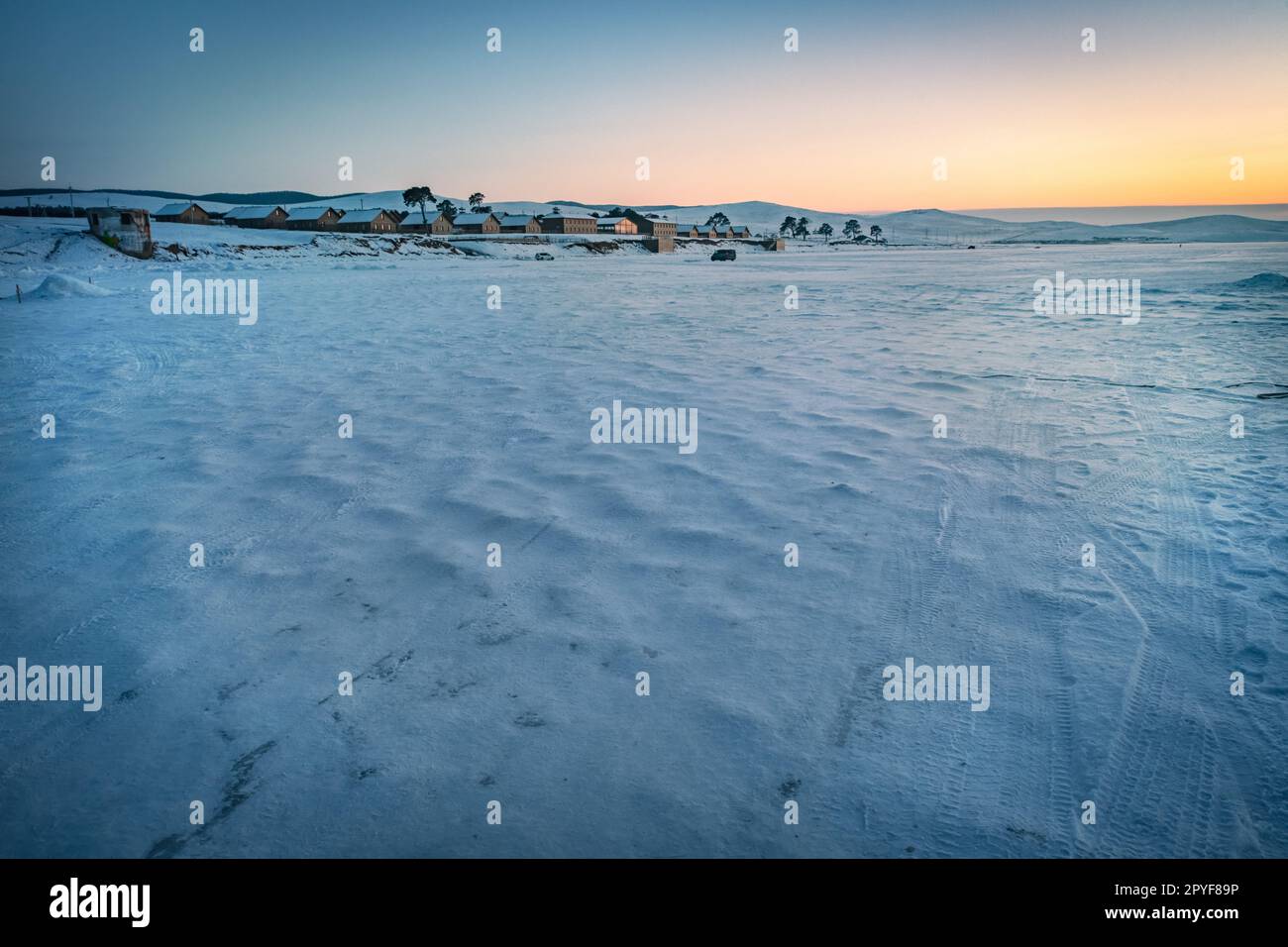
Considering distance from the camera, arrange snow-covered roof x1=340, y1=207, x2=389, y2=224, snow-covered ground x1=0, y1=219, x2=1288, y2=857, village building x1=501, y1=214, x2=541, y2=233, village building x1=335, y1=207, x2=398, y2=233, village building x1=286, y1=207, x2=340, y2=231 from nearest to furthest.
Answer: snow-covered ground x1=0, y1=219, x2=1288, y2=857 < village building x1=286, y1=207, x2=340, y2=231 < village building x1=335, y1=207, x2=398, y2=233 < snow-covered roof x1=340, y1=207, x2=389, y2=224 < village building x1=501, y1=214, x2=541, y2=233

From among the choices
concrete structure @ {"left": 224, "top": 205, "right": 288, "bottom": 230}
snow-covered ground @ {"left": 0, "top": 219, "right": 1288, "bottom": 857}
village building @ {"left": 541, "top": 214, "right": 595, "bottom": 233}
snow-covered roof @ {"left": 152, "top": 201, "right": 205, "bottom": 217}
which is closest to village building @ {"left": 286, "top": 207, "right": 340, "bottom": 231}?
concrete structure @ {"left": 224, "top": 205, "right": 288, "bottom": 230}

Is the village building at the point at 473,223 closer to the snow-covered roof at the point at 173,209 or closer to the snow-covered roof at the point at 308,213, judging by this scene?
the snow-covered roof at the point at 308,213

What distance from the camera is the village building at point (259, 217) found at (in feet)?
292

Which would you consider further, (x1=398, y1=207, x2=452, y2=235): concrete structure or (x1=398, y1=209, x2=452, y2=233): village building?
(x1=398, y1=207, x2=452, y2=235): concrete structure

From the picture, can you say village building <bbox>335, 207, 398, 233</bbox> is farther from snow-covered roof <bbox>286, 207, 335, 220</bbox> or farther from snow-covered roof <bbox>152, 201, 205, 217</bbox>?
snow-covered roof <bbox>152, 201, 205, 217</bbox>

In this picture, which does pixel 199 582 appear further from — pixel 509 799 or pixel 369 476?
pixel 509 799

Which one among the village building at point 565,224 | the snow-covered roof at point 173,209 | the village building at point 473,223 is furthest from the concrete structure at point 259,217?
the village building at point 565,224

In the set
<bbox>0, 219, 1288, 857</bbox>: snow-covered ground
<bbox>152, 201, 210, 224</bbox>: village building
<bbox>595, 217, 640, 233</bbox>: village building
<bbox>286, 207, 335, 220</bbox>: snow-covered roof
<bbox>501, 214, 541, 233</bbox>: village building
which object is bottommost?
<bbox>0, 219, 1288, 857</bbox>: snow-covered ground

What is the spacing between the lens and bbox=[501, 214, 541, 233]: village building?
377ft

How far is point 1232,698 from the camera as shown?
335 centimetres

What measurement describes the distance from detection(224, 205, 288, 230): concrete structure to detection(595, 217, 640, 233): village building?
5158cm
